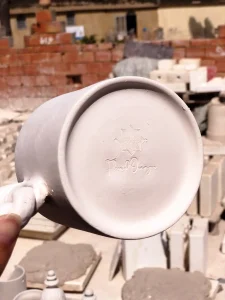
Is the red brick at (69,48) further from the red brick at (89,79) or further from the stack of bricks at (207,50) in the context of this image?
the stack of bricks at (207,50)

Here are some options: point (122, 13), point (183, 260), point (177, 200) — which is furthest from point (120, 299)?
point (122, 13)

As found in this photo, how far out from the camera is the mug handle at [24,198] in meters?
1.14

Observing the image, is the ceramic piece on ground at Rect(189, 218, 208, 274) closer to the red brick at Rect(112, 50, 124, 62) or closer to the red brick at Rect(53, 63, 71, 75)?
the red brick at Rect(112, 50, 124, 62)

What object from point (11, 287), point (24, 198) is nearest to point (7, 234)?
point (24, 198)

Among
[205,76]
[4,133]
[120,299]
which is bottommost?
[120,299]

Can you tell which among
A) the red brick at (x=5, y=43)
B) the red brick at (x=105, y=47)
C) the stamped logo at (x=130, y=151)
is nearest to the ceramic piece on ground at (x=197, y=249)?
the stamped logo at (x=130, y=151)

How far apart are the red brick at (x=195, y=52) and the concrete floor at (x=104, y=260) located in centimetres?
330

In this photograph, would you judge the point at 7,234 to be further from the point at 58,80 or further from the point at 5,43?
the point at 5,43

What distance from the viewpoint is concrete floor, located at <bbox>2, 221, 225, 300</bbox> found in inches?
147

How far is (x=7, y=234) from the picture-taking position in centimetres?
105

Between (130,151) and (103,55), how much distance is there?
6542mm

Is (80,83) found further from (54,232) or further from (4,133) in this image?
(54,232)

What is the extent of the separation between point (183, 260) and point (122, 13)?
46.4 ft

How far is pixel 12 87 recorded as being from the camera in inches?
321
